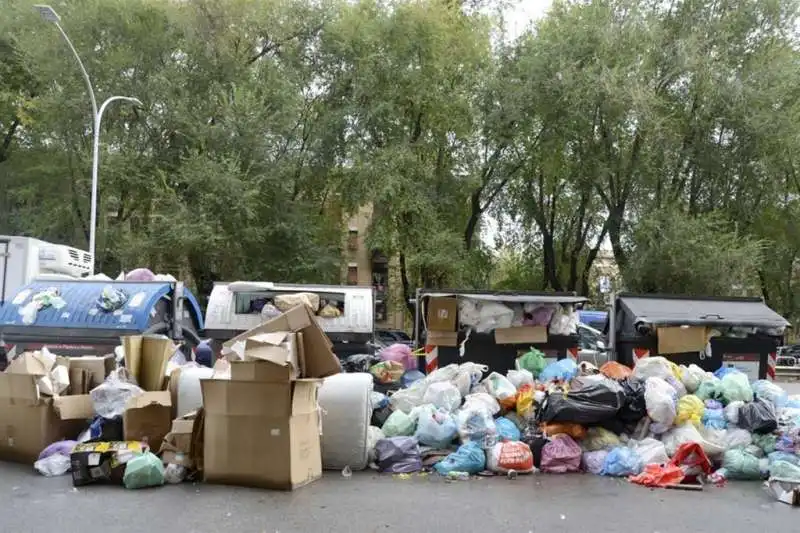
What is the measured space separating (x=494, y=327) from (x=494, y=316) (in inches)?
4.9

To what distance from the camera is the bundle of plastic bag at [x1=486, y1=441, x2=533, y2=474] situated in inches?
256

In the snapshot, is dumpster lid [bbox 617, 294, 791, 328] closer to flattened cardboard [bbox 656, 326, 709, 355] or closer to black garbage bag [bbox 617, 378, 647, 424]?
flattened cardboard [bbox 656, 326, 709, 355]

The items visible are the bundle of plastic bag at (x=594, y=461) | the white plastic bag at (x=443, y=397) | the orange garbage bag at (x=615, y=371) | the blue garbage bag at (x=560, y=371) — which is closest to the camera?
the bundle of plastic bag at (x=594, y=461)

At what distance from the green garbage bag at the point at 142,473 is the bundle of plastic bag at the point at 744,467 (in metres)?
4.83

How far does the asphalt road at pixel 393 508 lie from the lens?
16.0 feet

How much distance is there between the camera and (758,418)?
6.81 metres

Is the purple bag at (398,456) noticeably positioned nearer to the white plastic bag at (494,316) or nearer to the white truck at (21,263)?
the white plastic bag at (494,316)

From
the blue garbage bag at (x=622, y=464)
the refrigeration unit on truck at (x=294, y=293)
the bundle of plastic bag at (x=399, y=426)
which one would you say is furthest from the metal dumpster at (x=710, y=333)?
the bundle of plastic bag at (x=399, y=426)

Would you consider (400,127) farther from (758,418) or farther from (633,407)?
(758,418)

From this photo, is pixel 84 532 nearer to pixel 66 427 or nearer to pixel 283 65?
pixel 66 427

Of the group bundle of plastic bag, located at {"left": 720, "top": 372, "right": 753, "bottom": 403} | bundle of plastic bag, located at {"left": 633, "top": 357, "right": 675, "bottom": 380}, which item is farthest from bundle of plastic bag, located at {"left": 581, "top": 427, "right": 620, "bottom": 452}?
bundle of plastic bag, located at {"left": 720, "top": 372, "right": 753, "bottom": 403}

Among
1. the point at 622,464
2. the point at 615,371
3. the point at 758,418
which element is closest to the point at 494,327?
the point at 615,371

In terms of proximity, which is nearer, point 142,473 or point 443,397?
point 142,473

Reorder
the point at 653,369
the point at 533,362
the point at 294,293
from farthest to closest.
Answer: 1. the point at 294,293
2. the point at 533,362
3. the point at 653,369
